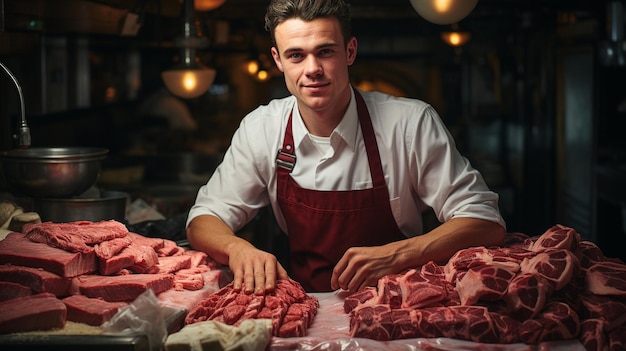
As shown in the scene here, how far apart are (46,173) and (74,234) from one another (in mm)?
1009

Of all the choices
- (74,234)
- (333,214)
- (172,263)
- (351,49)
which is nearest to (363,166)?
(333,214)

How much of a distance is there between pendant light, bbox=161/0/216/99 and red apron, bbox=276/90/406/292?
182cm

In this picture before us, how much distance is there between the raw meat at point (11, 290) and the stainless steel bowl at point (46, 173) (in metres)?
1.27

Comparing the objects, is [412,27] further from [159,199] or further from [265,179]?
[265,179]

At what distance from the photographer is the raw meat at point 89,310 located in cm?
255

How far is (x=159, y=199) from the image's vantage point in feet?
20.2

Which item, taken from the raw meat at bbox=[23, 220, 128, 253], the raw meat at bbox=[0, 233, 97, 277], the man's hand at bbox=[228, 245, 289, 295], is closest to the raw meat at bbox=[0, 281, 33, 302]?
the raw meat at bbox=[0, 233, 97, 277]

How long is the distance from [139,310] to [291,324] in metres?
0.50

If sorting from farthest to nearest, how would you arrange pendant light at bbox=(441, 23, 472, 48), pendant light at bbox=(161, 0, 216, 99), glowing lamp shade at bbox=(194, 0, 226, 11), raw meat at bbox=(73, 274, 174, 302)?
pendant light at bbox=(441, 23, 472, 48), glowing lamp shade at bbox=(194, 0, 226, 11), pendant light at bbox=(161, 0, 216, 99), raw meat at bbox=(73, 274, 174, 302)

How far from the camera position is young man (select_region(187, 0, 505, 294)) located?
127 inches

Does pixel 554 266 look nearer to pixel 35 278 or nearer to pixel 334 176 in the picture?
pixel 334 176

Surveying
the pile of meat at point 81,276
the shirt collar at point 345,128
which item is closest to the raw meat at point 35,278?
the pile of meat at point 81,276

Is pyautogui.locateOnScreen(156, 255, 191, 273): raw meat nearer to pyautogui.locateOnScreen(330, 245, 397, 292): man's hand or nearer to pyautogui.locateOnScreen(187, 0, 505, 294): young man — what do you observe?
pyautogui.locateOnScreen(187, 0, 505, 294): young man

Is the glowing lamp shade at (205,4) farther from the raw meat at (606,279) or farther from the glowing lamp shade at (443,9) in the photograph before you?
the raw meat at (606,279)
